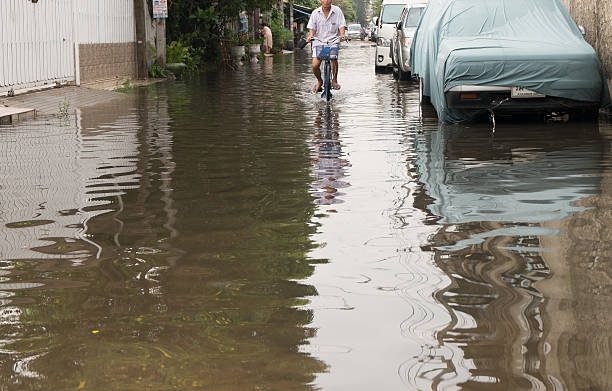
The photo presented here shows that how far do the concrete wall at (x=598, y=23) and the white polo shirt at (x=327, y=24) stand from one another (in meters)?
3.97

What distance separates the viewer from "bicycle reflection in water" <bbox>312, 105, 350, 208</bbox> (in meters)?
7.72

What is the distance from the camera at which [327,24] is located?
17375 mm

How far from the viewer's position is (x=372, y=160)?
383 inches

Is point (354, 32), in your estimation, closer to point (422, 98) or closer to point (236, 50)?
point (236, 50)

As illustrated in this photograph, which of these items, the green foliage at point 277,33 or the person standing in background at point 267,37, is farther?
the green foliage at point 277,33

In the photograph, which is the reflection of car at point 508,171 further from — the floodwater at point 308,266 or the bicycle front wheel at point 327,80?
the bicycle front wheel at point 327,80

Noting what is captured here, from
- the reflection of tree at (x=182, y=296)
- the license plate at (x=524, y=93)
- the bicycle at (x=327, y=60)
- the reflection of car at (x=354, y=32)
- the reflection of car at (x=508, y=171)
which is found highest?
the reflection of car at (x=354, y=32)

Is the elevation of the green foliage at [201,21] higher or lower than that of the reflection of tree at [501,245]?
higher

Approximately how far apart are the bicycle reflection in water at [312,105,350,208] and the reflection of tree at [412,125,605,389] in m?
0.67

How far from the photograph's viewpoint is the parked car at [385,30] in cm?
2717

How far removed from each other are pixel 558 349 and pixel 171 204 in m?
4.02

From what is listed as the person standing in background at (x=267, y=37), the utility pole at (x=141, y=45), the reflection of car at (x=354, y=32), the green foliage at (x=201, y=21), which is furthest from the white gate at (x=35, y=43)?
the reflection of car at (x=354, y=32)

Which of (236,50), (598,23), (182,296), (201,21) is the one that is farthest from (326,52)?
(236,50)

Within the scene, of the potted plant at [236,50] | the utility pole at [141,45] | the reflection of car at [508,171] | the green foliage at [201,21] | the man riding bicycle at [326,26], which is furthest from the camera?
the potted plant at [236,50]
